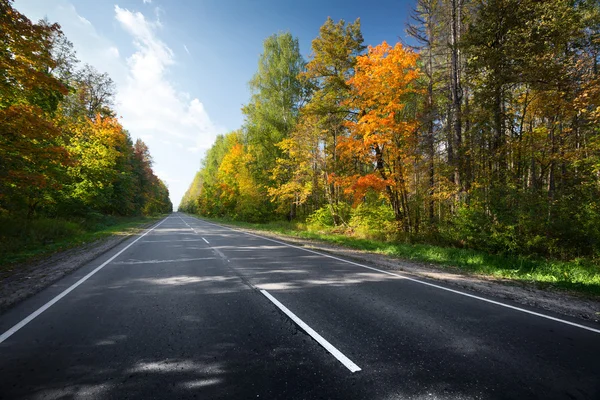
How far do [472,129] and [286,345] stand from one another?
1408 cm

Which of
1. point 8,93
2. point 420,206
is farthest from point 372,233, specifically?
point 8,93

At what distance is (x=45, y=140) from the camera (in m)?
10.1

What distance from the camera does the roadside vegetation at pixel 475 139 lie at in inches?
341

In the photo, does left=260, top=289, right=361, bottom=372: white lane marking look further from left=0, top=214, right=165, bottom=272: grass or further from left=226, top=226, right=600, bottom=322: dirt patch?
left=0, top=214, right=165, bottom=272: grass

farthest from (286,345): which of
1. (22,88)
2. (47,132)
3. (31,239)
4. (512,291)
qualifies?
(31,239)

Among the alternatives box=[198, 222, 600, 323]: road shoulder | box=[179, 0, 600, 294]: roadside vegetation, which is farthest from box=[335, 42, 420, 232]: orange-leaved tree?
box=[198, 222, 600, 323]: road shoulder

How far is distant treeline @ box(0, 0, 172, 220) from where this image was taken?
7.54 metres

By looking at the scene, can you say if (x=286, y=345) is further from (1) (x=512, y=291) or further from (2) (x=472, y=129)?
(2) (x=472, y=129)

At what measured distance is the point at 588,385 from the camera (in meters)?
2.59

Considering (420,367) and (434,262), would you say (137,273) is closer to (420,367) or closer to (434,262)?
(420,367)

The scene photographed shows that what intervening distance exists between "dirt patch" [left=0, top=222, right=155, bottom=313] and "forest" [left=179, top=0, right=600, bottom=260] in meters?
11.7

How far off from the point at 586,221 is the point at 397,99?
27.1ft

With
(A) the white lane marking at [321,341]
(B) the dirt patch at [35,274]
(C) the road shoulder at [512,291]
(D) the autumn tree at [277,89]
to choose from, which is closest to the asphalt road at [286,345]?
(A) the white lane marking at [321,341]

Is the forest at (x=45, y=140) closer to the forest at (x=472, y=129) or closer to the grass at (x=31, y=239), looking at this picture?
the grass at (x=31, y=239)
